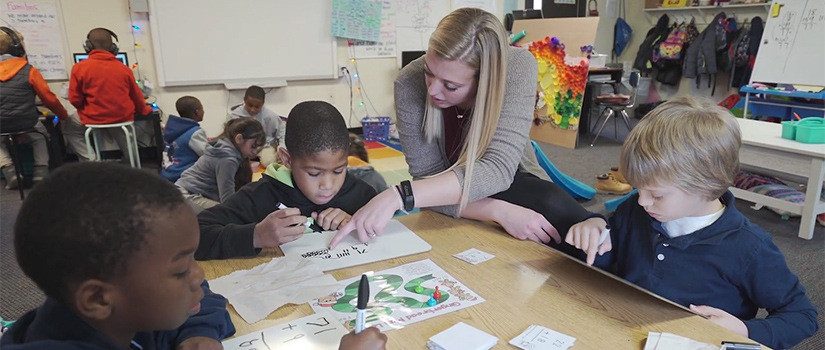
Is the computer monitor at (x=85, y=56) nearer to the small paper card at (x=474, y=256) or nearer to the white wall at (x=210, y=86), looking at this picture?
the white wall at (x=210, y=86)

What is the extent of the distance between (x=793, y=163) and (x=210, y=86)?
4611mm

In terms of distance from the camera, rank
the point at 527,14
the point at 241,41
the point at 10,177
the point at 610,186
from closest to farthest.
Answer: the point at 610,186
the point at 10,177
the point at 241,41
the point at 527,14

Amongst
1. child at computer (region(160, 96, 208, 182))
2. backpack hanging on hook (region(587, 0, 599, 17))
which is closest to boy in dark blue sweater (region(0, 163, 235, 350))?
child at computer (region(160, 96, 208, 182))

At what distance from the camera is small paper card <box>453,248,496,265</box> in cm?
105

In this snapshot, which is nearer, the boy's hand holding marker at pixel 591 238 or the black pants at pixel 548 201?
the boy's hand holding marker at pixel 591 238

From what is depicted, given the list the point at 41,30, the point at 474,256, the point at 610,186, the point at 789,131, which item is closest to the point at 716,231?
the point at 474,256

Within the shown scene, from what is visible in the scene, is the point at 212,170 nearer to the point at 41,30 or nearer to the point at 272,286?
the point at 272,286

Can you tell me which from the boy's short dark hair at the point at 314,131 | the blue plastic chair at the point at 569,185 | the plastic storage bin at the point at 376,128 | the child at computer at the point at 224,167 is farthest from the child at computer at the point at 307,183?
the plastic storage bin at the point at 376,128

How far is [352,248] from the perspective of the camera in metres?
1.11

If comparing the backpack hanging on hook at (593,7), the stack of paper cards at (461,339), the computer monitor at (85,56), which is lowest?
the stack of paper cards at (461,339)

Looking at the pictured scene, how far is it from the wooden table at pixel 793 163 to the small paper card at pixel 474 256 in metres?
2.48

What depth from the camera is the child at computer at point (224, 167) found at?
2467 millimetres

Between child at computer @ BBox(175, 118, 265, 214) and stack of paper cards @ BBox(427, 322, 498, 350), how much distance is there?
6.27 feet

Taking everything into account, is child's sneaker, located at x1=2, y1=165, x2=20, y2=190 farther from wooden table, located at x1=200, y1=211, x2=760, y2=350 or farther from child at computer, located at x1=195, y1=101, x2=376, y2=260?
wooden table, located at x1=200, y1=211, x2=760, y2=350
